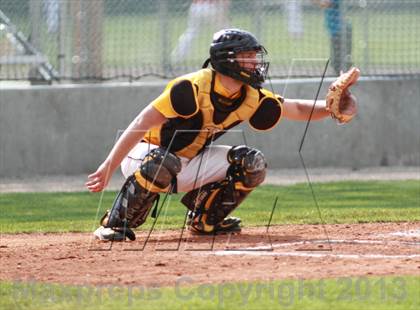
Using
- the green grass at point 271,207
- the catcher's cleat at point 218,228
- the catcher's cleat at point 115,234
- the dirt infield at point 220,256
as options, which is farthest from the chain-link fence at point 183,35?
the catcher's cleat at point 115,234

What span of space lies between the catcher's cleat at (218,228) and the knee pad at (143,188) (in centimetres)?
46

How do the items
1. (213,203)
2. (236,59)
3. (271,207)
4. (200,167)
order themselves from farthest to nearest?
(271,207)
(213,203)
(200,167)
(236,59)

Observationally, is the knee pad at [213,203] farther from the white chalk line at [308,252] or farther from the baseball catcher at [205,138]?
the white chalk line at [308,252]

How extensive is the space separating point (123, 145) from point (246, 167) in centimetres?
82

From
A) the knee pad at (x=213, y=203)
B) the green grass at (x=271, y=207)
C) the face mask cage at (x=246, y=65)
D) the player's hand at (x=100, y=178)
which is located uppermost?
the face mask cage at (x=246, y=65)

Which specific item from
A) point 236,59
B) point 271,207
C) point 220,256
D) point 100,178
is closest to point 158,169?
point 100,178

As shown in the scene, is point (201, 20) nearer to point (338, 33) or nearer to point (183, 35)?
point (183, 35)

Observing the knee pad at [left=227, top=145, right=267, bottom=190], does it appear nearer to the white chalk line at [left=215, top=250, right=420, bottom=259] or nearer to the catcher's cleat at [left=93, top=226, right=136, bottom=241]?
the white chalk line at [left=215, top=250, right=420, bottom=259]

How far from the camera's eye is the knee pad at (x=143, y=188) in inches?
273

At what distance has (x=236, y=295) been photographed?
543 cm

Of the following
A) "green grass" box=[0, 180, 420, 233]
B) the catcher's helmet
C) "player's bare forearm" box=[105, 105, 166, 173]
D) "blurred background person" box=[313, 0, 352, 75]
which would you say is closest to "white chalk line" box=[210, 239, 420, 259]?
"player's bare forearm" box=[105, 105, 166, 173]

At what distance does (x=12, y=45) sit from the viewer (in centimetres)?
1267

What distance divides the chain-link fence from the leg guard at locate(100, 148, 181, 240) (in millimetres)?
5481

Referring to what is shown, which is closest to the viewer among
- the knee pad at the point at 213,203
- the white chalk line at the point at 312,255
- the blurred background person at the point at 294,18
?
the white chalk line at the point at 312,255
